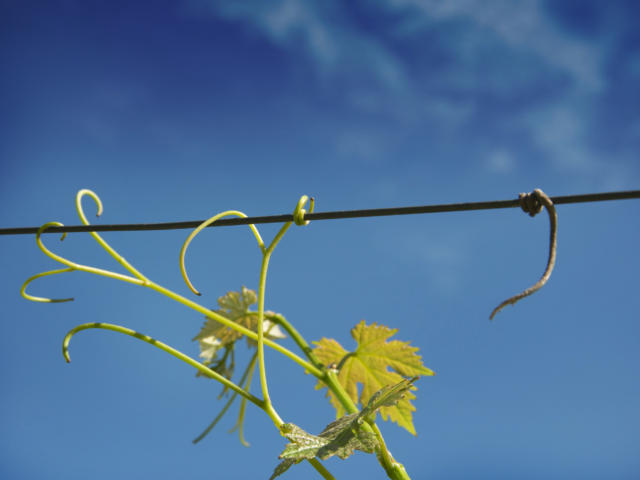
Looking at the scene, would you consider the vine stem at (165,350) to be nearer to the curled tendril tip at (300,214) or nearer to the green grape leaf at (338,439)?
the green grape leaf at (338,439)

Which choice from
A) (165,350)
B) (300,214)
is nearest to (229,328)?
(165,350)

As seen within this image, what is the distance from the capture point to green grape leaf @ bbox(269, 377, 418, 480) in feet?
1.92

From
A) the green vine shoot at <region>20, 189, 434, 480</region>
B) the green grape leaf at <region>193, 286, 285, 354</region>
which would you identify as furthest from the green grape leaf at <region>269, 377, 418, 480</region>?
the green grape leaf at <region>193, 286, 285, 354</region>

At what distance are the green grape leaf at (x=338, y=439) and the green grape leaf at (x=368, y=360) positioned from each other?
10.4 inches

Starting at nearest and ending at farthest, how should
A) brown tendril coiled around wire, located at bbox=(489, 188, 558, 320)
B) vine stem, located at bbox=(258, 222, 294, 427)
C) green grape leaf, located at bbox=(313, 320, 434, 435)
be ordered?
1. brown tendril coiled around wire, located at bbox=(489, 188, 558, 320)
2. vine stem, located at bbox=(258, 222, 294, 427)
3. green grape leaf, located at bbox=(313, 320, 434, 435)

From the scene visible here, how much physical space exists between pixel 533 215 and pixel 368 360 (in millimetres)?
464

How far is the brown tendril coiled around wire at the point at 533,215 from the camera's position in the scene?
50 cm

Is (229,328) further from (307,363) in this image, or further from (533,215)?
(533,215)

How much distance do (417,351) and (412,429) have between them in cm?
12

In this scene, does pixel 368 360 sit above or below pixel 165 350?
above

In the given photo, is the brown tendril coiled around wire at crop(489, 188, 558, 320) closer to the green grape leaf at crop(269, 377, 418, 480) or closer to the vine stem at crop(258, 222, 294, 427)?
the green grape leaf at crop(269, 377, 418, 480)

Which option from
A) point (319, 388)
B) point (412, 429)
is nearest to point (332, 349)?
point (319, 388)

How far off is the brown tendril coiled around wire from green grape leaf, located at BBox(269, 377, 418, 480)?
18 centimetres

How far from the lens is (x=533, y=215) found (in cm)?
60
